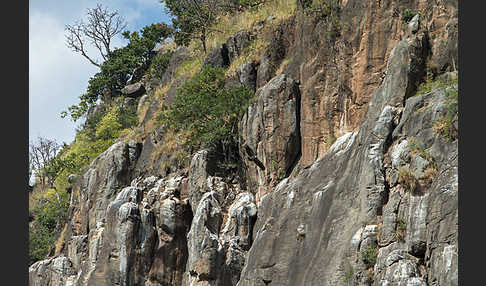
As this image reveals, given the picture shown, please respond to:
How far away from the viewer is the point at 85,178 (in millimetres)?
36062

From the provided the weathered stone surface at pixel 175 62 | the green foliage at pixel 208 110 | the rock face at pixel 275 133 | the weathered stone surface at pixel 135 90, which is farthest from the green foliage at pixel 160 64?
the rock face at pixel 275 133

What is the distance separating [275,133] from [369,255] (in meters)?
9.39

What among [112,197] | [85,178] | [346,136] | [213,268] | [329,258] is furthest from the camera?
[85,178]

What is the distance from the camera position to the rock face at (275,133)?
25.0 metres

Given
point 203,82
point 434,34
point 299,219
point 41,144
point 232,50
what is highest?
point 41,144

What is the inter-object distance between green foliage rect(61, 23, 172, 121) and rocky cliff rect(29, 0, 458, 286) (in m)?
18.9

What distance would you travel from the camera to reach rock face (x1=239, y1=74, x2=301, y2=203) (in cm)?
2505

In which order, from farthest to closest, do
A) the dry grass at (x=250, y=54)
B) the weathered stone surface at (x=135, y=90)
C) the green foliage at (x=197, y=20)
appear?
1. the weathered stone surface at (x=135, y=90)
2. the green foliage at (x=197, y=20)
3. the dry grass at (x=250, y=54)

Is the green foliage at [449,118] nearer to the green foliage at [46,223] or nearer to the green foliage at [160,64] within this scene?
the green foliage at [46,223]

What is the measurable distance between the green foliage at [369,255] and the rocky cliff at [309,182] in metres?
0.03

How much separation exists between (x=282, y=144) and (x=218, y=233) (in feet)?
13.1

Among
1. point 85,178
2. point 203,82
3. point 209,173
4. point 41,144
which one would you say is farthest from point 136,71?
point 209,173

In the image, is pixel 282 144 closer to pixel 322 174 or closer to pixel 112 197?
pixel 322 174

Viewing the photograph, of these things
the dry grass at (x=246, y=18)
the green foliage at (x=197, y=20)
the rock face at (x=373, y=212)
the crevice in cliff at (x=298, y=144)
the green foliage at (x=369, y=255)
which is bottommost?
the green foliage at (x=369, y=255)
